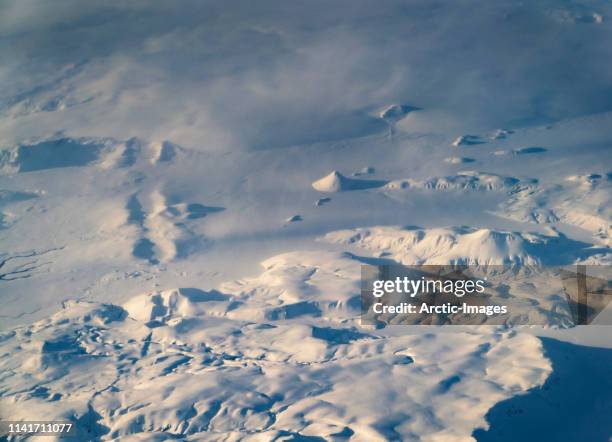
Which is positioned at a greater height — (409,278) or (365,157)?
(365,157)

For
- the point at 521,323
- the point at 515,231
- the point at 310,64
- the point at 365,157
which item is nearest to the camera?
the point at 521,323

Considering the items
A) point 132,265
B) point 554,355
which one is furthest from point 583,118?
point 132,265

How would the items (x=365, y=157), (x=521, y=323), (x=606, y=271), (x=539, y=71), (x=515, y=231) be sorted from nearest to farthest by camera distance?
(x=521, y=323) → (x=606, y=271) → (x=515, y=231) → (x=365, y=157) → (x=539, y=71)

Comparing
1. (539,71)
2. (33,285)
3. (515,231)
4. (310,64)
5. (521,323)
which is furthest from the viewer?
(310,64)

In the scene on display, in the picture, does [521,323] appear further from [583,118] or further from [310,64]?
[310,64]

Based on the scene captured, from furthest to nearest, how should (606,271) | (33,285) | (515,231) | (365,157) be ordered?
1. (365,157)
2. (33,285)
3. (515,231)
4. (606,271)

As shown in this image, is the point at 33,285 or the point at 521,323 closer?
the point at 521,323

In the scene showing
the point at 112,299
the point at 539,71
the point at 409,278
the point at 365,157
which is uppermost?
the point at 539,71

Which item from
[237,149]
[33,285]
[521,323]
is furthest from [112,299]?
[521,323]

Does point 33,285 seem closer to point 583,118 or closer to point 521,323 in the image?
point 521,323
